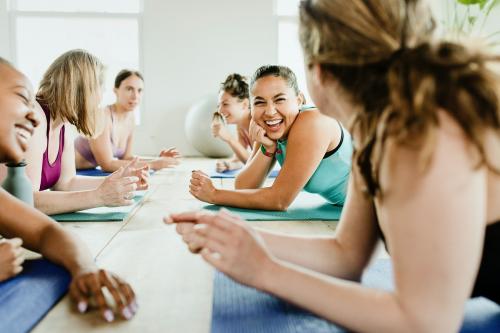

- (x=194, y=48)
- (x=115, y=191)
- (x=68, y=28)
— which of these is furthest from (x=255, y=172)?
(x=68, y=28)

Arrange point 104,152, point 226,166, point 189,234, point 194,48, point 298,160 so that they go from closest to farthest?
point 189,234, point 298,160, point 104,152, point 226,166, point 194,48

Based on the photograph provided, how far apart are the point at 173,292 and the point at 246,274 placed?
437 millimetres

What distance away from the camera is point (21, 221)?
4.30 ft

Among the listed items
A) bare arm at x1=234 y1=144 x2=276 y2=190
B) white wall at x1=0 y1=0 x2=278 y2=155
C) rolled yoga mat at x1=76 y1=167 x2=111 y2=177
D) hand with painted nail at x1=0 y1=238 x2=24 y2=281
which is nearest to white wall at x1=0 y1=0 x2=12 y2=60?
white wall at x1=0 y1=0 x2=278 y2=155

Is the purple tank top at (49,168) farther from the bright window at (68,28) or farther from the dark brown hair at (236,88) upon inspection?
the bright window at (68,28)

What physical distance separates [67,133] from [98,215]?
1.66 feet

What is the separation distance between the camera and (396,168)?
713 mm

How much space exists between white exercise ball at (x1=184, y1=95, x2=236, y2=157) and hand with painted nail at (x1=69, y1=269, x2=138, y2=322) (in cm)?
459

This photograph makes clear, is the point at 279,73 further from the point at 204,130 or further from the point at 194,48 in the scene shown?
the point at 194,48

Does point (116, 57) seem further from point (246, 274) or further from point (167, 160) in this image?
point (246, 274)

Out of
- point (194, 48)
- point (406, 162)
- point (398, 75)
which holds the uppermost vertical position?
point (194, 48)

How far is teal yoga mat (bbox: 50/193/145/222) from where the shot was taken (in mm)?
2010

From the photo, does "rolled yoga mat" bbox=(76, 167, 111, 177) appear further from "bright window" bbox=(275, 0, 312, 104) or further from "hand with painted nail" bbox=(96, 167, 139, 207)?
"bright window" bbox=(275, 0, 312, 104)

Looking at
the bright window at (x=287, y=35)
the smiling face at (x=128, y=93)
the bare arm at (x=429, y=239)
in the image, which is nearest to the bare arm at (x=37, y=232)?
the bare arm at (x=429, y=239)
